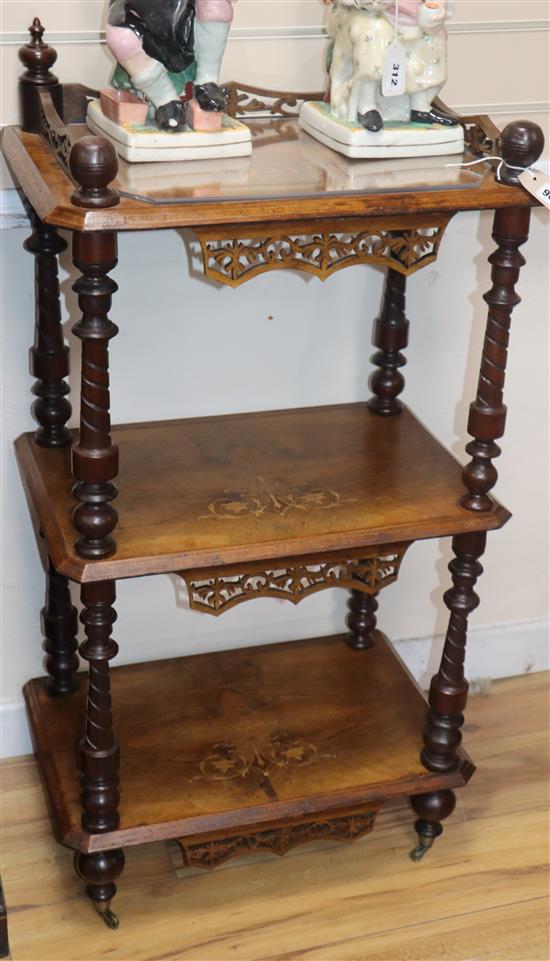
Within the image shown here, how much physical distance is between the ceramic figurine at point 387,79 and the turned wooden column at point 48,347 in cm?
47

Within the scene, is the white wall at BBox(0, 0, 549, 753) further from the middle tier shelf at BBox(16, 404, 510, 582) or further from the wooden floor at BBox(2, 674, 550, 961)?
the wooden floor at BBox(2, 674, 550, 961)

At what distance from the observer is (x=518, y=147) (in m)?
1.67

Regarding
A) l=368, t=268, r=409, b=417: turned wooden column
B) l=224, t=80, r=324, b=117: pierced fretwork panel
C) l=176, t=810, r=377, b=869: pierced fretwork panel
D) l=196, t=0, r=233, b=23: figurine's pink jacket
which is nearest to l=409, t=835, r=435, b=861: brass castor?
l=176, t=810, r=377, b=869: pierced fretwork panel

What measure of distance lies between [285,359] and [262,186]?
25.2 inches

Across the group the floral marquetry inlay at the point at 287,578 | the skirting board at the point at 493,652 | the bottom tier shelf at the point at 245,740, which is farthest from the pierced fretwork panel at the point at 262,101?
the skirting board at the point at 493,652

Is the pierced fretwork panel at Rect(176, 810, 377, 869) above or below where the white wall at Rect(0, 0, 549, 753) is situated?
below

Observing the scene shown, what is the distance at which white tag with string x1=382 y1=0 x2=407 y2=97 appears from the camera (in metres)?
1.71

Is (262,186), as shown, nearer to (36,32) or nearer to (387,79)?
(387,79)

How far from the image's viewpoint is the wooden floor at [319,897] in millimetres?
2025

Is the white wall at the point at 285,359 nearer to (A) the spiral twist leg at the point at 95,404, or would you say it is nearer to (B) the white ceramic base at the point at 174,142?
(B) the white ceramic base at the point at 174,142

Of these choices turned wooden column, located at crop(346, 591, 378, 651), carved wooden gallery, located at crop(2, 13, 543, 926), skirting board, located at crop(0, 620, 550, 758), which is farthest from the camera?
skirting board, located at crop(0, 620, 550, 758)

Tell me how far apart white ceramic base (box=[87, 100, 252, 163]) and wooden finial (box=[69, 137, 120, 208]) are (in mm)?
188

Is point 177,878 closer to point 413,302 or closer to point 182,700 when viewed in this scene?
point 182,700

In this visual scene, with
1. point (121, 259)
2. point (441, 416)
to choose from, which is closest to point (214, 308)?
point (121, 259)
